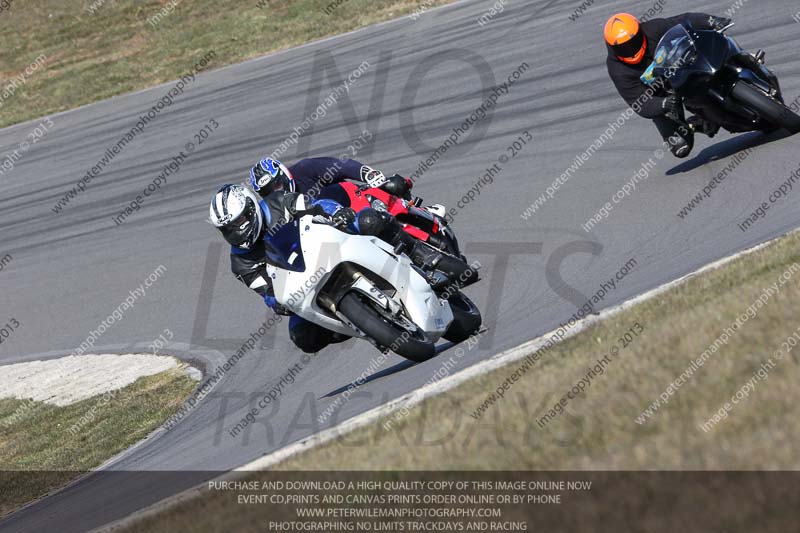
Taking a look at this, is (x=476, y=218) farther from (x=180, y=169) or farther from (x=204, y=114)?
(x=204, y=114)

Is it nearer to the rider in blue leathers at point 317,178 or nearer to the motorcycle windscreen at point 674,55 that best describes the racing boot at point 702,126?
the motorcycle windscreen at point 674,55

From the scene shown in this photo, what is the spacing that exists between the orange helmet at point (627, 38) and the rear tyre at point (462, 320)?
3.35 m

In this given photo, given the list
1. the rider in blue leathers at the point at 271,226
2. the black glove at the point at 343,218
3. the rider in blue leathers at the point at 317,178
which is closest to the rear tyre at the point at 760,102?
the rider in blue leathers at the point at 317,178

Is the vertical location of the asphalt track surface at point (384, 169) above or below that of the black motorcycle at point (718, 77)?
below

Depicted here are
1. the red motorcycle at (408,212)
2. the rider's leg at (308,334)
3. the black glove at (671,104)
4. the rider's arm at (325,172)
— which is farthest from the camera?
the black glove at (671,104)

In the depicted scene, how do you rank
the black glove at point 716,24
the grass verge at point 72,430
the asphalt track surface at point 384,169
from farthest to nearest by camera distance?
the black glove at point 716,24
the grass verge at point 72,430
the asphalt track surface at point 384,169

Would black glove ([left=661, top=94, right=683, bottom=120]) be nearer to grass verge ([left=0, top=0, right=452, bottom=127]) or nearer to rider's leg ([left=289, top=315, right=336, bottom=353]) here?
rider's leg ([left=289, top=315, right=336, bottom=353])

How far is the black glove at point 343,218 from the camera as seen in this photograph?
8.18 meters

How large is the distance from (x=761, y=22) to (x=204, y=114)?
11341 millimetres

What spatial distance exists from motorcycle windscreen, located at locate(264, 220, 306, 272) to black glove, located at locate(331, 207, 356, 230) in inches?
10.9

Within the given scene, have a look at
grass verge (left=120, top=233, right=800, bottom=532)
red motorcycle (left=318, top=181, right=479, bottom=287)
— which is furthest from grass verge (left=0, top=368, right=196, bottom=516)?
grass verge (left=120, top=233, right=800, bottom=532)

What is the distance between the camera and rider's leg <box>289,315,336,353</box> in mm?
8617

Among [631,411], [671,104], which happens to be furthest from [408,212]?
[631,411]

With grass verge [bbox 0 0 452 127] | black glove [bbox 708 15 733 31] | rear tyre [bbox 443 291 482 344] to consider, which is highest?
black glove [bbox 708 15 733 31]
